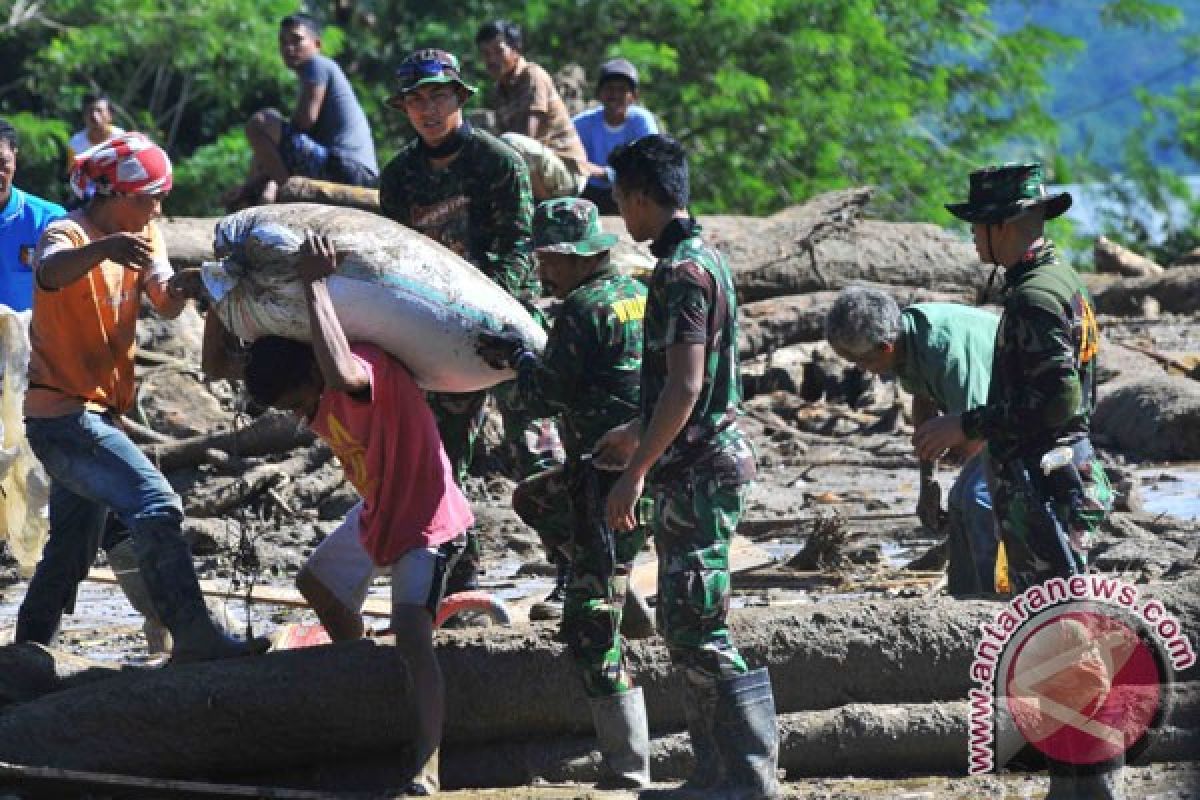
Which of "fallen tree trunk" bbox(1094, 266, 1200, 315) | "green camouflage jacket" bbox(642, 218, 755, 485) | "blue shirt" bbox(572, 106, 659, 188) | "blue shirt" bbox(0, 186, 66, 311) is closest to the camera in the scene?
"green camouflage jacket" bbox(642, 218, 755, 485)

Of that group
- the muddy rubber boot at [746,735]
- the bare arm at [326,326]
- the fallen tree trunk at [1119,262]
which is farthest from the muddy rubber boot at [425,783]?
the fallen tree trunk at [1119,262]

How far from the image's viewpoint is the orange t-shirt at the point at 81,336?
6613 millimetres

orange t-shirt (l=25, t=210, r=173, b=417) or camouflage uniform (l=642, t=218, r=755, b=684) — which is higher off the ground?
orange t-shirt (l=25, t=210, r=173, b=417)

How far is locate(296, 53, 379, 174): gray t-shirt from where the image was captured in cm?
1252

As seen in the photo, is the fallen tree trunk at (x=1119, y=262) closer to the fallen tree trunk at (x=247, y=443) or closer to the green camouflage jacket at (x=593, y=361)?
the fallen tree trunk at (x=247, y=443)

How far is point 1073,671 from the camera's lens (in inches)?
239

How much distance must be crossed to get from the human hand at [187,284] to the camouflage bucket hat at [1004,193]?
7.63 feet

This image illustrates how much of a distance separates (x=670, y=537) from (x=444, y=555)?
2.34 feet

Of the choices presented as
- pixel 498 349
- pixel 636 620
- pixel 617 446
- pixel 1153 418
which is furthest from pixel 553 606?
pixel 1153 418

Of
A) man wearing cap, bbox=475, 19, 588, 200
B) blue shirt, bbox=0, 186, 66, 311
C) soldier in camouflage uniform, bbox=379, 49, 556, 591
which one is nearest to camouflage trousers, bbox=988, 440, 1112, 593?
soldier in camouflage uniform, bbox=379, 49, 556, 591

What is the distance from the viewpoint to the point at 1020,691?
20.5 ft

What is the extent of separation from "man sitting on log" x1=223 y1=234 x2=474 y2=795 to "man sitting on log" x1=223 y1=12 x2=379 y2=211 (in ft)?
22.6

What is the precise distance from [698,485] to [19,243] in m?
3.25

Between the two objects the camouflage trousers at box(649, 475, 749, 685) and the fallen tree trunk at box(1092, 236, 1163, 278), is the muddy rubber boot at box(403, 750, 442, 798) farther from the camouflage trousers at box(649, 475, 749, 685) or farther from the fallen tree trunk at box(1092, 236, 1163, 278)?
the fallen tree trunk at box(1092, 236, 1163, 278)
